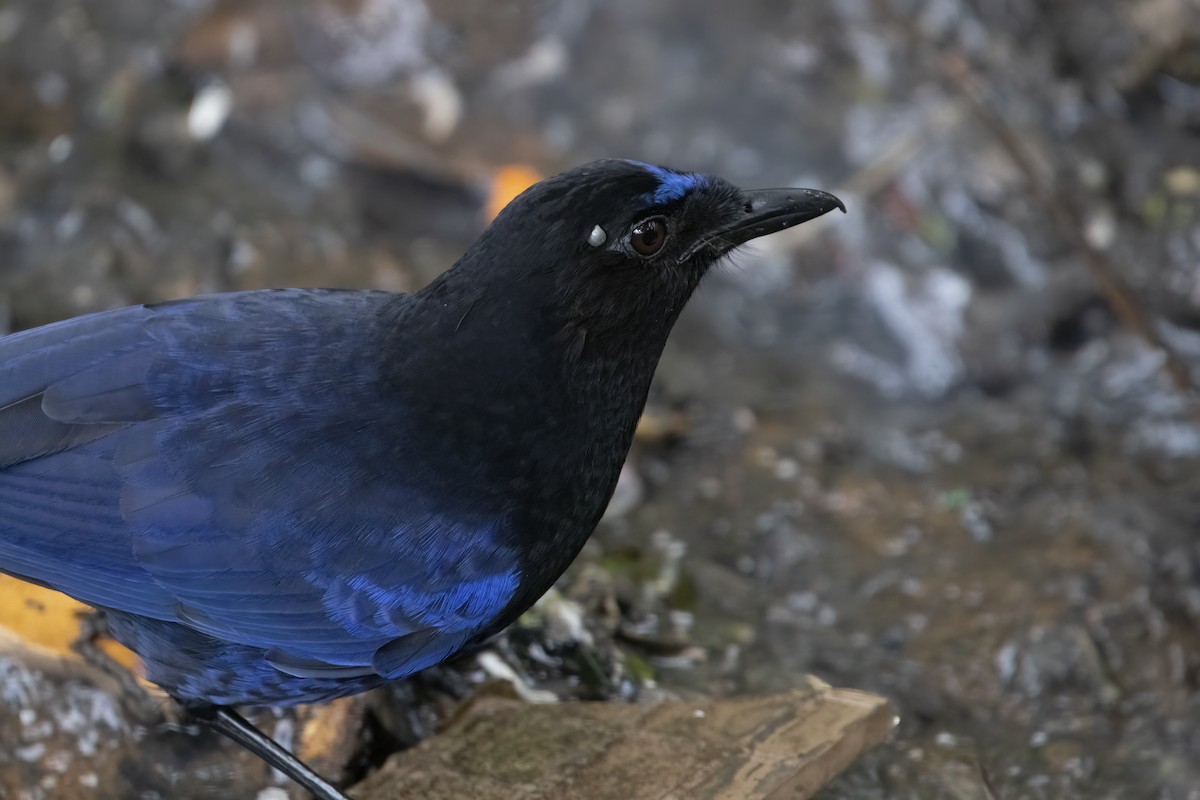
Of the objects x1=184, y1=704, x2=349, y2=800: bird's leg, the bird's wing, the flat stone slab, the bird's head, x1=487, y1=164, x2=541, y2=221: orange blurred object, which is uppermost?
x1=487, y1=164, x2=541, y2=221: orange blurred object

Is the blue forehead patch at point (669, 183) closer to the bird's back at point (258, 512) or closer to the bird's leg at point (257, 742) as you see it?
the bird's back at point (258, 512)

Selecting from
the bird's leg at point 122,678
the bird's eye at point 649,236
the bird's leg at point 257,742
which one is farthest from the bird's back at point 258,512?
the bird's eye at point 649,236

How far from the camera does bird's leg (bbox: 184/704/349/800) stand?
3217 millimetres

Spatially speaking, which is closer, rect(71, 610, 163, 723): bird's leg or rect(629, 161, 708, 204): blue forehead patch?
rect(629, 161, 708, 204): blue forehead patch

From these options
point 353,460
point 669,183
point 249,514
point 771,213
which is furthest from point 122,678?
point 771,213

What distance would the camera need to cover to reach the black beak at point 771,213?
3.33 m

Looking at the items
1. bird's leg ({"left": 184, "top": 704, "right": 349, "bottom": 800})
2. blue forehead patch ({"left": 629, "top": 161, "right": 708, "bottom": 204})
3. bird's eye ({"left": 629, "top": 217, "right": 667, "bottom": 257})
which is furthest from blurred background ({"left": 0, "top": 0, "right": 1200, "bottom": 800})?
blue forehead patch ({"left": 629, "top": 161, "right": 708, "bottom": 204})

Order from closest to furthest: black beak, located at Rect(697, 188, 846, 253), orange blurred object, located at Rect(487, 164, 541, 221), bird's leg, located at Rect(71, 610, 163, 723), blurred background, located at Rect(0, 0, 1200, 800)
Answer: black beak, located at Rect(697, 188, 846, 253), bird's leg, located at Rect(71, 610, 163, 723), blurred background, located at Rect(0, 0, 1200, 800), orange blurred object, located at Rect(487, 164, 541, 221)

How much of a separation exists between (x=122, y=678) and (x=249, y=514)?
0.74 m

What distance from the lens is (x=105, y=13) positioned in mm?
6574

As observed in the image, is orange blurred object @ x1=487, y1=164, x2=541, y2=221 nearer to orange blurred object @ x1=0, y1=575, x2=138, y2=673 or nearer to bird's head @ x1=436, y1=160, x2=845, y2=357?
bird's head @ x1=436, y1=160, x2=845, y2=357

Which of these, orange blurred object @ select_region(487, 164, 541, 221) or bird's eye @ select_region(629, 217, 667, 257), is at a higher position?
orange blurred object @ select_region(487, 164, 541, 221)

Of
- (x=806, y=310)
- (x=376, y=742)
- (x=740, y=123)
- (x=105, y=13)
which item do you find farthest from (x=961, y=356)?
(x=105, y=13)

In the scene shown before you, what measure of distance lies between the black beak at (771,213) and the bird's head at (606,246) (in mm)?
21
